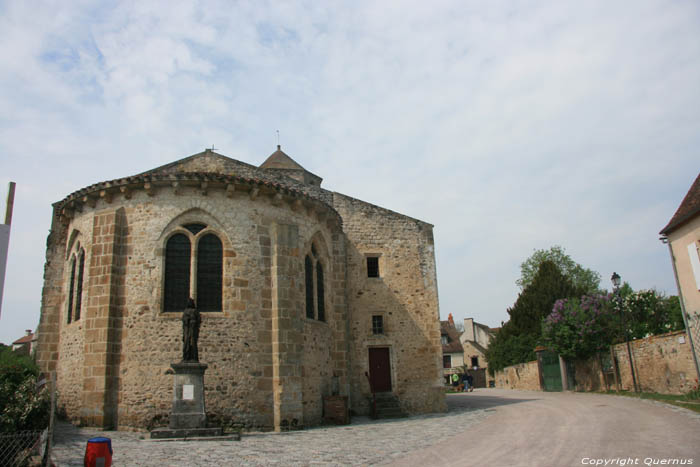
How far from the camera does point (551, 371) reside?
26.5 metres

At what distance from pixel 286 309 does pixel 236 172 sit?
747 centimetres

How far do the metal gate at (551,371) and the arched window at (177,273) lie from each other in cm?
1994

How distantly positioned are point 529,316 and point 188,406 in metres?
30.5

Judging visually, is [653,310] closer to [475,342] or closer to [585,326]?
[585,326]

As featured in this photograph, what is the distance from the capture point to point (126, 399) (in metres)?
12.9

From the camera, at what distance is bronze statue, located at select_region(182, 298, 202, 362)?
40.0 feet

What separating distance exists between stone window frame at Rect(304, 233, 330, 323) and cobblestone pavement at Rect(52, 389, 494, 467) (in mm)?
3699

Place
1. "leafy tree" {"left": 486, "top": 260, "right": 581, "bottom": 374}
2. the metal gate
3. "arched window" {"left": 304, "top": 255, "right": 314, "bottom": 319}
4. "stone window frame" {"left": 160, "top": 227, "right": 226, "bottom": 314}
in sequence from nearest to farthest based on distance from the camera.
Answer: "stone window frame" {"left": 160, "top": 227, "right": 226, "bottom": 314} < "arched window" {"left": 304, "top": 255, "right": 314, "bottom": 319} < the metal gate < "leafy tree" {"left": 486, "top": 260, "right": 581, "bottom": 374}

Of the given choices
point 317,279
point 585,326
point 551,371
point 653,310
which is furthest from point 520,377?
point 317,279

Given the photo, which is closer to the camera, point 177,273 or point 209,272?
point 177,273

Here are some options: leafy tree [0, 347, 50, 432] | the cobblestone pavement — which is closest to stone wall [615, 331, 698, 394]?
the cobblestone pavement

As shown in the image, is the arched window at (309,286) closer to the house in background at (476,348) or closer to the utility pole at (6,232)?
the utility pole at (6,232)

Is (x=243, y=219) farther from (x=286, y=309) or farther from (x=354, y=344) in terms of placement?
(x=354, y=344)

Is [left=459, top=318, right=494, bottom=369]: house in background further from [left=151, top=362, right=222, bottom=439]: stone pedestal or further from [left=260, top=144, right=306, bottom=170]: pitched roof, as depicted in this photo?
[left=151, top=362, right=222, bottom=439]: stone pedestal
